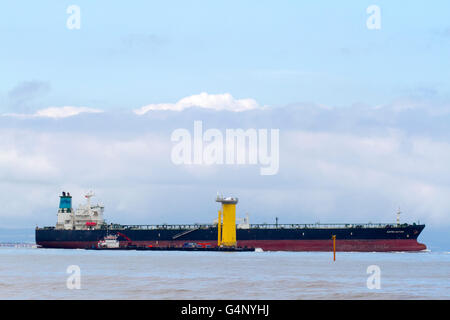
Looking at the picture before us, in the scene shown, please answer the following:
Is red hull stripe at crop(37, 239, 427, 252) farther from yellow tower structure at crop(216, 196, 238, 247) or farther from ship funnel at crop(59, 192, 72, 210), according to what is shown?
ship funnel at crop(59, 192, 72, 210)

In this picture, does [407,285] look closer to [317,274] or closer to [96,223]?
[317,274]

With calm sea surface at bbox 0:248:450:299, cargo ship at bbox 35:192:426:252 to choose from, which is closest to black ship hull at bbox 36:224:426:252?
cargo ship at bbox 35:192:426:252

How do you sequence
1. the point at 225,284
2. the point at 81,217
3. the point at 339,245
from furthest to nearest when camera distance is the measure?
the point at 81,217 < the point at 339,245 < the point at 225,284

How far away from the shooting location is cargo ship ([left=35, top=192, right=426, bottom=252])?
111 meters

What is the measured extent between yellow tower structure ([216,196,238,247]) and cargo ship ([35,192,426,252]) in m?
0.15

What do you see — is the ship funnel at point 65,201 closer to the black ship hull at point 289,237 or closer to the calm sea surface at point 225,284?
the black ship hull at point 289,237

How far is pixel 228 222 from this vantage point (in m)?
112

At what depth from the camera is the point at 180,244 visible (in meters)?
122

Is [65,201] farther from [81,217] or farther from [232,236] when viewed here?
[232,236]

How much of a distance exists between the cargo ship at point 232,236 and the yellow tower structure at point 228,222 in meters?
0.15

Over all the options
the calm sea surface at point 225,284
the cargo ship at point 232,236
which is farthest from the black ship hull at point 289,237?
the calm sea surface at point 225,284

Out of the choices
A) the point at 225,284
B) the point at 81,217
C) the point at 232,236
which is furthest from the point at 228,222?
the point at 225,284

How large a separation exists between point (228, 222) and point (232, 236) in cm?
241
